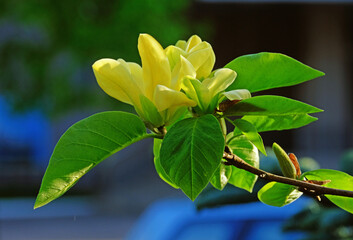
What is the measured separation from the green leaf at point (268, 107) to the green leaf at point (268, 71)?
22 mm

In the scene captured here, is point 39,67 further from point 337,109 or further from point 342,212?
point 342,212

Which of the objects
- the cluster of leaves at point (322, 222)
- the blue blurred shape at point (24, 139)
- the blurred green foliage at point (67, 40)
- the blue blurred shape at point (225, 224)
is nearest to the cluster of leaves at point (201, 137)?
the cluster of leaves at point (322, 222)

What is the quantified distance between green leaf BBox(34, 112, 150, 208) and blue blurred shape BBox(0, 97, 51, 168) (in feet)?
46.1

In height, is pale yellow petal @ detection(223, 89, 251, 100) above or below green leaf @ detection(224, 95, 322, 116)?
above

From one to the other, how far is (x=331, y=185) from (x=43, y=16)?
828 centimetres

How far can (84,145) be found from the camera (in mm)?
615

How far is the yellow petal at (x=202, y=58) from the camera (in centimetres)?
65

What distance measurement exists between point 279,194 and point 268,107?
10 centimetres

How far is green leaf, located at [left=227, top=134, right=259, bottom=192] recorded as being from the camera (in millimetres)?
730

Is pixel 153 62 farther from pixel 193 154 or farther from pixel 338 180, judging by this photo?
pixel 338 180

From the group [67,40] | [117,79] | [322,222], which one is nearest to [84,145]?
[117,79]

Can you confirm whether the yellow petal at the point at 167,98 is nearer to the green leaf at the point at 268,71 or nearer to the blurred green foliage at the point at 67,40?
the green leaf at the point at 268,71

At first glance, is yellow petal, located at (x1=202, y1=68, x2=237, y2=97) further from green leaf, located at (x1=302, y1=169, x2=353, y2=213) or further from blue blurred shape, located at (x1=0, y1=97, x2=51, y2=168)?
blue blurred shape, located at (x1=0, y1=97, x2=51, y2=168)

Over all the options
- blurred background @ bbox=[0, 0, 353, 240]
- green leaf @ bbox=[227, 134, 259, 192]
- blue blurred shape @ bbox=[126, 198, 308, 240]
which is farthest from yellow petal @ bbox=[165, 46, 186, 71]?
blurred background @ bbox=[0, 0, 353, 240]
